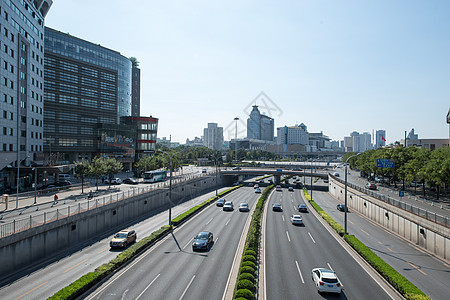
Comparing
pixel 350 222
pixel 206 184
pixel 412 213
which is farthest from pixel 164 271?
pixel 206 184

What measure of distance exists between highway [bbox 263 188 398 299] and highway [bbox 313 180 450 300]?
3559mm

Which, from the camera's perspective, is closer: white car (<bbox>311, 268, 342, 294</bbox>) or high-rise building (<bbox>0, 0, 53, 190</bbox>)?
white car (<bbox>311, 268, 342, 294</bbox>)

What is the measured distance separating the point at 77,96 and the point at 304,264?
92.5 meters

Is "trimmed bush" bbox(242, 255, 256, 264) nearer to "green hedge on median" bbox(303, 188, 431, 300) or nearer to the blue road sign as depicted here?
"green hedge on median" bbox(303, 188, 431, 300)

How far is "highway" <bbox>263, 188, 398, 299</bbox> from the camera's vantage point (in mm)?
19656

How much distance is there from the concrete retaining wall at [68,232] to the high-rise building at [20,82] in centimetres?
2534

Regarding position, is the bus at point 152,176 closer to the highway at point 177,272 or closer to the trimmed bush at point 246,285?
the highway at point 177,272

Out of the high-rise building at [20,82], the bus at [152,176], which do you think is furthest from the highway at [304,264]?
the high-rise building at [20,82]

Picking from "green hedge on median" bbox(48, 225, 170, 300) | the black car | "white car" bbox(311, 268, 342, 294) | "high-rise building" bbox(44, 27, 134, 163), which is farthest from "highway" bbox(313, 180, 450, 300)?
"high-rise building" bbox(44, 27, 134, 163)

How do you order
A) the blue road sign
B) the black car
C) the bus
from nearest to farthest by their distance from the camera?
the black car, the blue road sign, the bus

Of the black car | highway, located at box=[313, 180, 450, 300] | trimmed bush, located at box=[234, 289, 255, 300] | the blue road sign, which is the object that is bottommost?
highway, located at box=[313, 180, 450, 300]

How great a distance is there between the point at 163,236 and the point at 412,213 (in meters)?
29.3

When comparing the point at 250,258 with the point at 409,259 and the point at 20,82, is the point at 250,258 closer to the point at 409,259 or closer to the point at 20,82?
the point at 409,259

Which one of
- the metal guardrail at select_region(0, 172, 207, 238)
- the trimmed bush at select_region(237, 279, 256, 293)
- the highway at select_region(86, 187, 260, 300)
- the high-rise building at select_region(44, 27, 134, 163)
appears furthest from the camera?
the high-rise building at select_region(44, 27, 134, 163)
